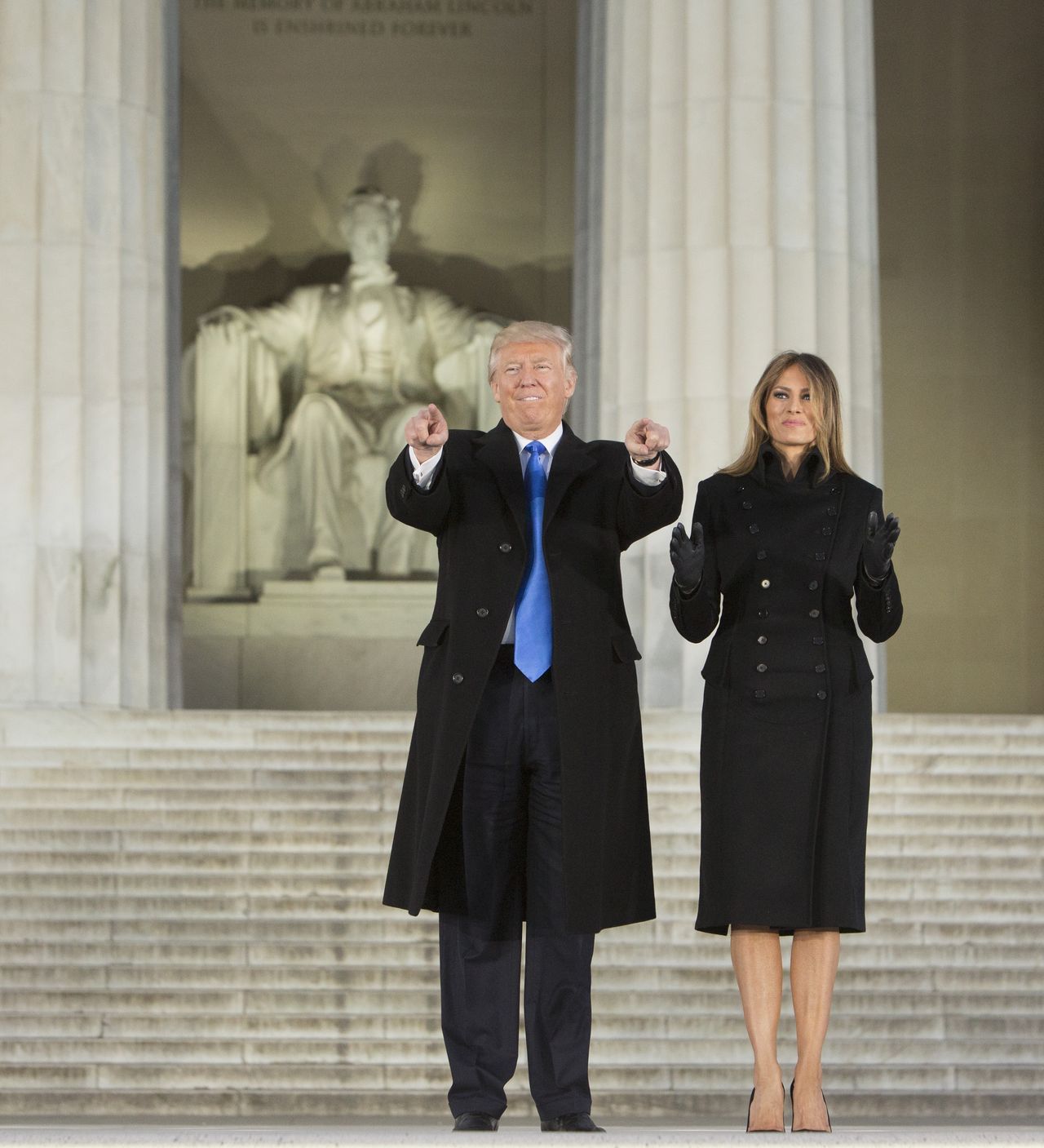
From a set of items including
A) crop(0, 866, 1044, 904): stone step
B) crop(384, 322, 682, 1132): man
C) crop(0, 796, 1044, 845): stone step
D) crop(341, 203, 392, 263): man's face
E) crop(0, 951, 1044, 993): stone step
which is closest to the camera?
crop(384, 322, 682, 1132): man

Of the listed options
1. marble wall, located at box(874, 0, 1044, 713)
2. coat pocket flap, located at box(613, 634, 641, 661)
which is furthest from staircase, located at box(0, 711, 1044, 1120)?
marble wall, located at box(874, 0, 1044, 713)

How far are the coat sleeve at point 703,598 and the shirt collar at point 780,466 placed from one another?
147mm

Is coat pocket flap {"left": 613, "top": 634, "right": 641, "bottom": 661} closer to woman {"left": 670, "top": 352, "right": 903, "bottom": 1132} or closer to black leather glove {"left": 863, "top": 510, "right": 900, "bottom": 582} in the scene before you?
woman {"left": 670, "top": 352, "right": 903, "bottom": 1132}

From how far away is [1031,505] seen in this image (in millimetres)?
17688

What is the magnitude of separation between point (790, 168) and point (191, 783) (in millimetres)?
5121

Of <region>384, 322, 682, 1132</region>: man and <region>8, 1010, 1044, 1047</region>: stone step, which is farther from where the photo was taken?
<region>8, 1010, 1044, 1047</region>: stone step

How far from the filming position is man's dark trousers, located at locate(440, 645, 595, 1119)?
15.2ft

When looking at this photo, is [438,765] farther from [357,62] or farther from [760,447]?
[357,62]

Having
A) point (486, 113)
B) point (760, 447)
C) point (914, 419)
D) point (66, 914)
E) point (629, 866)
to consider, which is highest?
point (486, 113)

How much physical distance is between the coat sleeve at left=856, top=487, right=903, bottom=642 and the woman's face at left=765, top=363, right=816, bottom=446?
0.23 meters

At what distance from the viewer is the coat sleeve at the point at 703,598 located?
4988 millimetres

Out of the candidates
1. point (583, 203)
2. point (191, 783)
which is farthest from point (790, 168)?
point (191, 783)

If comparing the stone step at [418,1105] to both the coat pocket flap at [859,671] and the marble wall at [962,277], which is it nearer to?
the coat pocket flap at [859,671]

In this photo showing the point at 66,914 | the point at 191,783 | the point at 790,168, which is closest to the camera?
the point at 66,914
